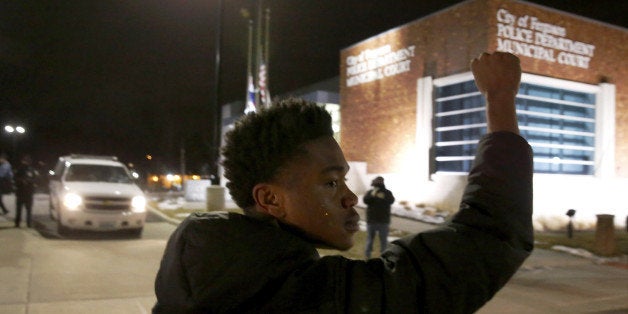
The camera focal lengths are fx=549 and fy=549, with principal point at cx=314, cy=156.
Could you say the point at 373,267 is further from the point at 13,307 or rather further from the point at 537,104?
the point at 537,104

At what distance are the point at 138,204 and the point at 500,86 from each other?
1275 centimetres

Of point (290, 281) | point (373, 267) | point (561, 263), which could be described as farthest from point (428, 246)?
point (561, 263)

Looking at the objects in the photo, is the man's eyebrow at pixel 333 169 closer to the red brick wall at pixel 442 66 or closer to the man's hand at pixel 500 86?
the man's hand at pixel 500 86

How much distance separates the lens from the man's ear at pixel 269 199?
1302mm

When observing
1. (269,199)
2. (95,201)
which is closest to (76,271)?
(95,201)

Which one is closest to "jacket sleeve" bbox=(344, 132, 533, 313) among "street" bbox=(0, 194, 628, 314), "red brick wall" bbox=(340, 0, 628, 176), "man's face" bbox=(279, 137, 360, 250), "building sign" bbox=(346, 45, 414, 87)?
"man's face" bbox=(279, 137, 360, 250)

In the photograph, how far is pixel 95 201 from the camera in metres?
12.6

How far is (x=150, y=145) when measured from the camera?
6831 cm

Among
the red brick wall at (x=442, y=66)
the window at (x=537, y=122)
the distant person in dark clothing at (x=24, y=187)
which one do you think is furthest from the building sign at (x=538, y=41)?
the distant person in dark clothing at (x=24, y=187)

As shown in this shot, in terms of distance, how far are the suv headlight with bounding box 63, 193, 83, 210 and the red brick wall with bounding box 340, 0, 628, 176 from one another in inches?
504

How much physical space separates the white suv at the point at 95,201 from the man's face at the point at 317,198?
1223 centimetres

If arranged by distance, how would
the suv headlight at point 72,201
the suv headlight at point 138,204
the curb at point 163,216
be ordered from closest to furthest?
1. the suv headlight at point 72,201
2. the suv headlight at point 138,204
3. the curb at point 163,216

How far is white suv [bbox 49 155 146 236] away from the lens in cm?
1241

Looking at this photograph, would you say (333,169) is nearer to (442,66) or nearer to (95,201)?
(95,201)
